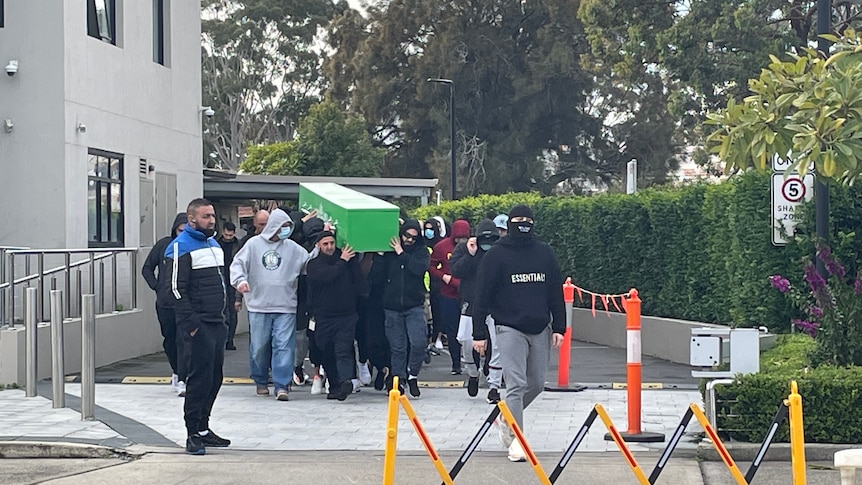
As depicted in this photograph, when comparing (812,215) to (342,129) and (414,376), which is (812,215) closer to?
(414,376)

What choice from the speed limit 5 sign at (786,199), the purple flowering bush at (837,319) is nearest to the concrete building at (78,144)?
the speed limit 5 sign at (786,199)

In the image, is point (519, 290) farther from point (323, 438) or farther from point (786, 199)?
point (786, 199)

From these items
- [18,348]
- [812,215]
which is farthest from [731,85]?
[18,348]

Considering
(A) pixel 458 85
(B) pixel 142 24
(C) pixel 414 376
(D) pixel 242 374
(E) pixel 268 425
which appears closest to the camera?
(E) pixel 268 425

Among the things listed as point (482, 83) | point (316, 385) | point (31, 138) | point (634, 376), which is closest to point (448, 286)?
point (316, 385)

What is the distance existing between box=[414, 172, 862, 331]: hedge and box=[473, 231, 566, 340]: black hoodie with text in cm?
415

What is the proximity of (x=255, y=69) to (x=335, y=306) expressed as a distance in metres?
43.2

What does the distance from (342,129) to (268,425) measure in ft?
128

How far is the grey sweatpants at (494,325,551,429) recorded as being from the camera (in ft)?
31.9

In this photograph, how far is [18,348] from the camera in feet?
47.2

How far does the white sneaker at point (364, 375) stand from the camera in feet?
47.3

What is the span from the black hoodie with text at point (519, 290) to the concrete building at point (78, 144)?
7.23 m

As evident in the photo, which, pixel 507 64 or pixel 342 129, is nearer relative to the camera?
→ pixel 342 129

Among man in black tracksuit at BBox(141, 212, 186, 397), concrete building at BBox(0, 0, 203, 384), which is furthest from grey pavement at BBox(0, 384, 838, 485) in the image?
concrete building at BBox(0, 0, 203, 384)
